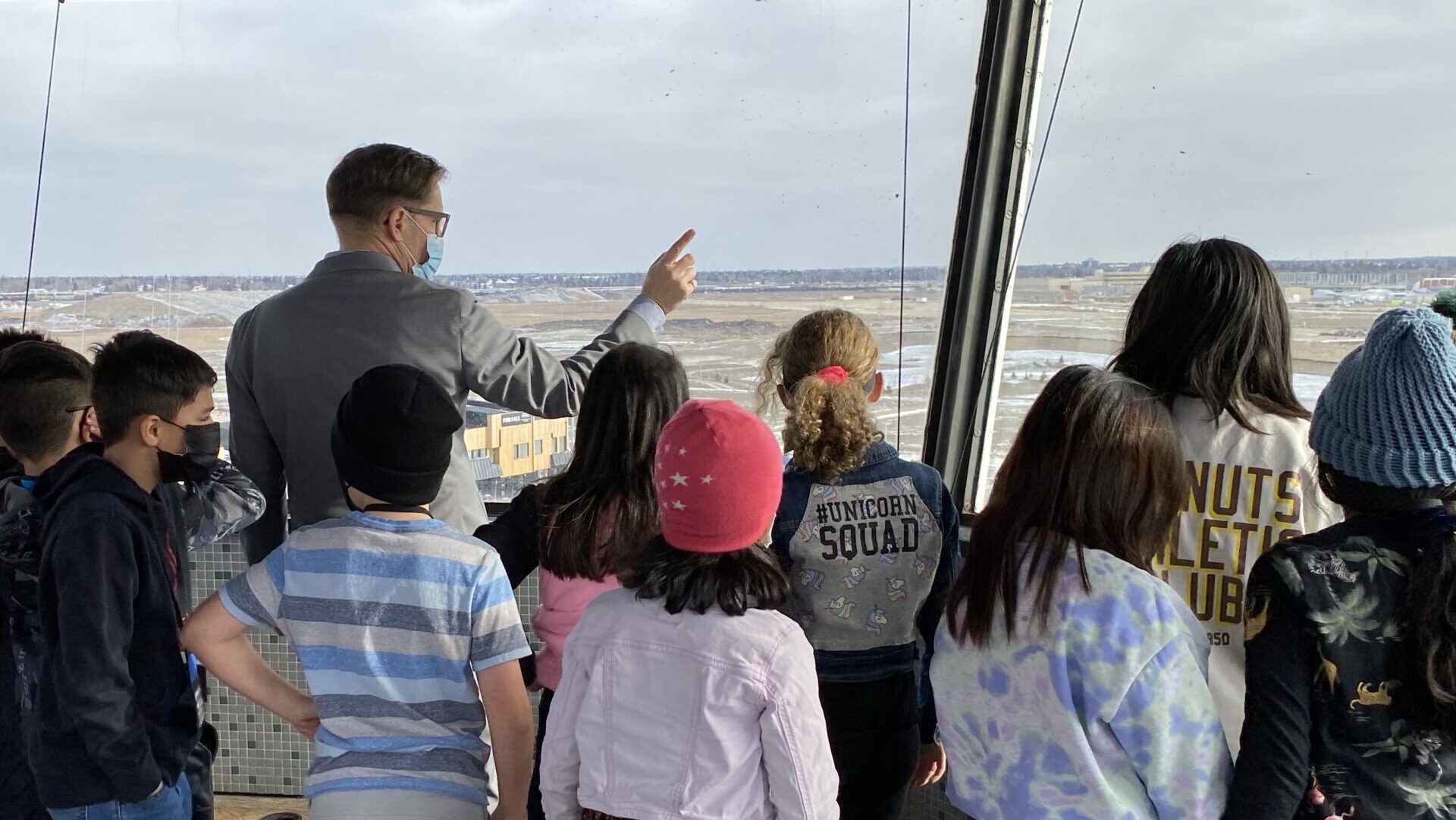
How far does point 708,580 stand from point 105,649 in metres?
0.87

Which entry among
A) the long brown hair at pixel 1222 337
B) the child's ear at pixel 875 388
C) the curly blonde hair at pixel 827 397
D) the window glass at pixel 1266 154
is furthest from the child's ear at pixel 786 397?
the window glass at pixel 1266 154

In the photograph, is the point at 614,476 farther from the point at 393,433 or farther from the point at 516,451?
the point at 516,451

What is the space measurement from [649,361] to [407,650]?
50 centimetres

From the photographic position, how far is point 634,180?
9.50 feet

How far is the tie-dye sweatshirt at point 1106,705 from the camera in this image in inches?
42.2

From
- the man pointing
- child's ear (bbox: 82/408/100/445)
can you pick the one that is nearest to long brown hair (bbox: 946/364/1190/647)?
the man pointing

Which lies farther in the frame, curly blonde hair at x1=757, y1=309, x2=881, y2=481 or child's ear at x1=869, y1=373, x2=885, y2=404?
child's ear at x1=869, y1=373, x2=885, y2=404

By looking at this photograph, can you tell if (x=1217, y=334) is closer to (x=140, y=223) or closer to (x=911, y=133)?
(x=911, y=133)

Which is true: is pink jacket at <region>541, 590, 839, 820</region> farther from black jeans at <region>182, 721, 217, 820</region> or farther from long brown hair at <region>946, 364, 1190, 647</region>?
black jeans at <region>182, 721, 217, 820</region>

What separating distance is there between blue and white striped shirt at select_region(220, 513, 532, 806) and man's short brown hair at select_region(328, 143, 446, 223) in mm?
805

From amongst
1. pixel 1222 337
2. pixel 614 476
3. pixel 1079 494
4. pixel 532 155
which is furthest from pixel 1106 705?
pixel 532 155

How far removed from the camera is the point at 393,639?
1261 mm

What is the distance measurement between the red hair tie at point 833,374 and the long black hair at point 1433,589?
848mm

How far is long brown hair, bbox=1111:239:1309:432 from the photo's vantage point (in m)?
1.36
